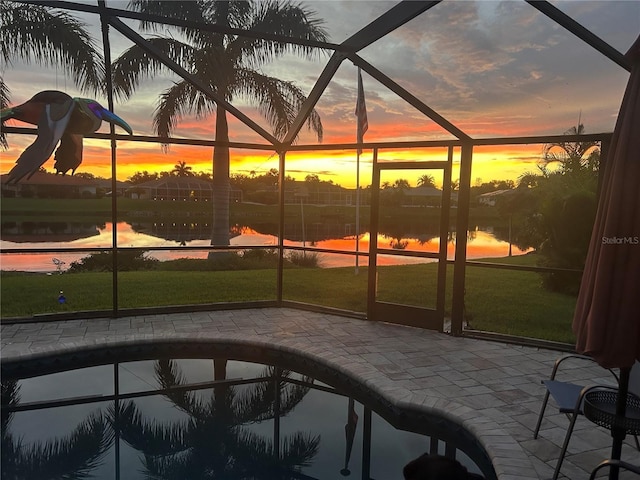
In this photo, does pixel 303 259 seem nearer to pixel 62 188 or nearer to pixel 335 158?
pixel 62 188

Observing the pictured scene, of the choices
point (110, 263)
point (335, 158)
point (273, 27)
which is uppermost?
point (273, 27)

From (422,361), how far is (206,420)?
2.35 metres

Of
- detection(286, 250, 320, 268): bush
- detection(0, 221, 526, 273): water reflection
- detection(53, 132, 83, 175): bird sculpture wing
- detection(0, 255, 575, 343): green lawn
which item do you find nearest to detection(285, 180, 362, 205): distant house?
detection(0, 221, 526, 273): water reflection

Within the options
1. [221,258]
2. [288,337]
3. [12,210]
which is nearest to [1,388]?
[288,337]

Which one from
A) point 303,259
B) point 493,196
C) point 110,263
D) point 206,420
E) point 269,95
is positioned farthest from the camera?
point 303,259

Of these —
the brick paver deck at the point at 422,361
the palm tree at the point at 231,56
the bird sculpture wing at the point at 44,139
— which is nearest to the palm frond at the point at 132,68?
the palm tree at the point at 231,56

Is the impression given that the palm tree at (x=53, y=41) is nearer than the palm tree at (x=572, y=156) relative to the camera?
Yes

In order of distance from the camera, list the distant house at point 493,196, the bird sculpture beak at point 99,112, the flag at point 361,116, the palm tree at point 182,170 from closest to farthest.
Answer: the bird sculpture beak at point 99,112 → the flag at point 361,116 → the distant house at point 493,196 → the palm tree at point 182,170

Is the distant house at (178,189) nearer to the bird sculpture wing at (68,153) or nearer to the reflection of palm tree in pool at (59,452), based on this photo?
the bird sculpture wing at (68,153)

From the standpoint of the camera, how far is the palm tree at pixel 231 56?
29.6 ft

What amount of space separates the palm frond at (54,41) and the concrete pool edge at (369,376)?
3.57 metres

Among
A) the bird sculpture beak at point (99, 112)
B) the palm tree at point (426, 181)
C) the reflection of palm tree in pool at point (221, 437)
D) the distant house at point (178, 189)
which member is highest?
the bird sculpture beak at point (99, 112)

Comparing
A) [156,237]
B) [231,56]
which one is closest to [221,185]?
[231,56]

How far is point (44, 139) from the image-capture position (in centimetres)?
438
